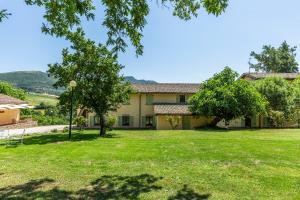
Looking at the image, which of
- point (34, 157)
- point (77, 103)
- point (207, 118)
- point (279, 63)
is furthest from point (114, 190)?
point (279, 63)

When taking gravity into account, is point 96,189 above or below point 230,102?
below

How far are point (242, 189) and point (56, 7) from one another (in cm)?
797

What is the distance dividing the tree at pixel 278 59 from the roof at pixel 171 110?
48.1 metres

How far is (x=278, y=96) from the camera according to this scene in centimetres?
4594

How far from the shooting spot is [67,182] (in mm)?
10719

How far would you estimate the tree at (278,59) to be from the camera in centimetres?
8644

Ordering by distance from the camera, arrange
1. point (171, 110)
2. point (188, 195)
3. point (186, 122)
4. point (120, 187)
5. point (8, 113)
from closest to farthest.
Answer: point (188, 195) → point (120, 187) → point (8, 113) → point (171, 110) → point (186, 122)

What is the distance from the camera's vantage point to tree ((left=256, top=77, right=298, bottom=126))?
45656 mm

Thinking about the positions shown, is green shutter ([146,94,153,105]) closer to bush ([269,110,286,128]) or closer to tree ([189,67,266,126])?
tree ([189,67,266,126])

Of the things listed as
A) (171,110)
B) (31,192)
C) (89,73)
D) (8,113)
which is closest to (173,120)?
(171,110)

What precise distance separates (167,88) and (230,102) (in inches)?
477

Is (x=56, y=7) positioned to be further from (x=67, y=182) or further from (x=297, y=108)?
(x=297, y=108)

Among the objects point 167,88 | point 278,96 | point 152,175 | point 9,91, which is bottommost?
point 152,175

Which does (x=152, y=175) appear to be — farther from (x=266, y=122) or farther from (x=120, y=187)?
(x=266, y=122)
